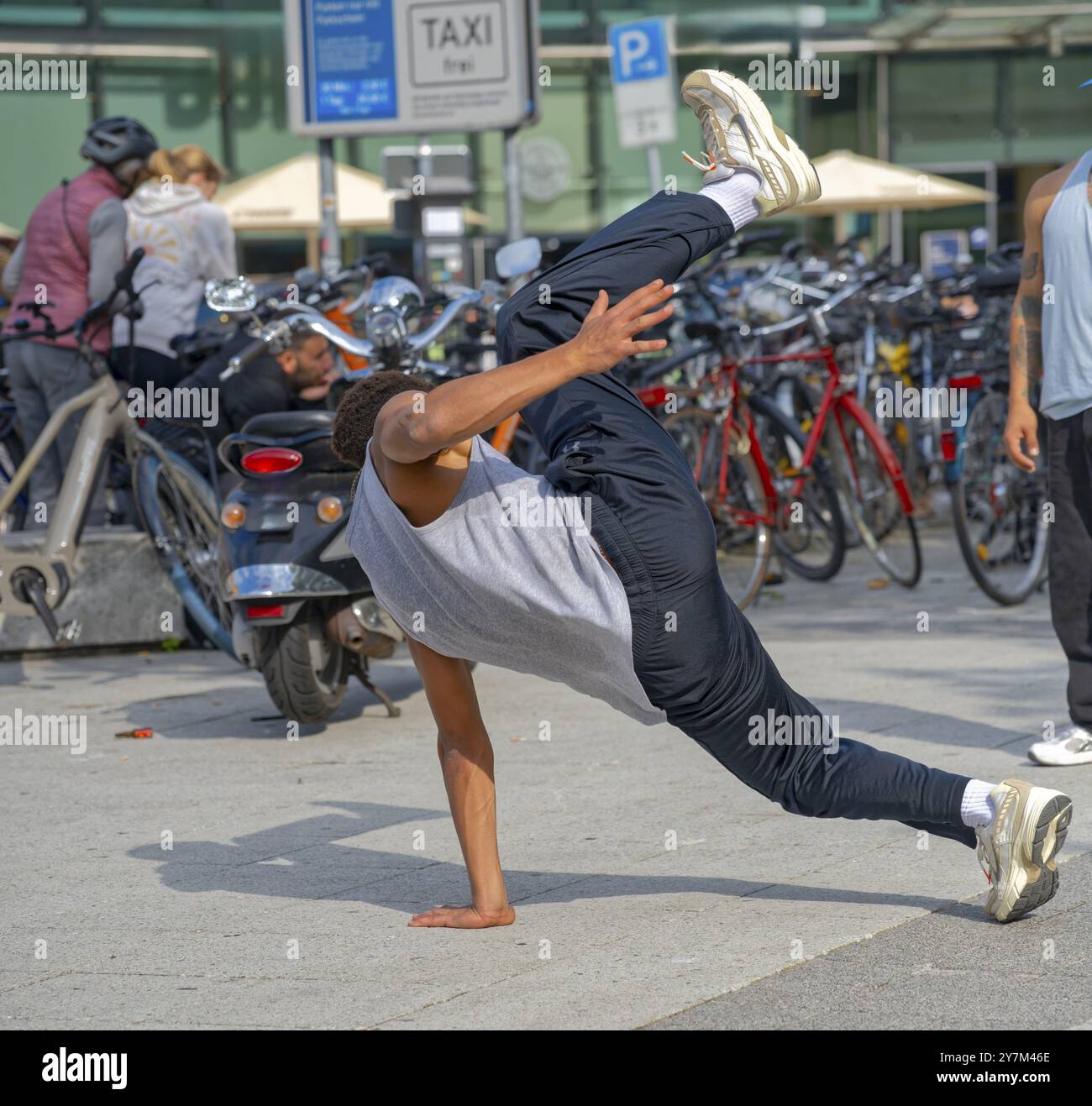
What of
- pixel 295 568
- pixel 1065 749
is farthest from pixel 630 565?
pixel 295 568

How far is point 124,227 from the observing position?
28.9 feet

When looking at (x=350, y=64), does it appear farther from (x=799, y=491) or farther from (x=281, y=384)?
(x=281, y=384)

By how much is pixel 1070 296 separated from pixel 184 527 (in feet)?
12.3

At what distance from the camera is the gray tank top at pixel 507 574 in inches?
155

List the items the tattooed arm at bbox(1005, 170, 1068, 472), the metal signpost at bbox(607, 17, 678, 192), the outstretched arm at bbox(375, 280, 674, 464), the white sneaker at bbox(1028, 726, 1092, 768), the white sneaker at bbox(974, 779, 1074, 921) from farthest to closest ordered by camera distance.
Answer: the metal signpost at bbox(607, 17, 678, 192) → the tattooed arm at bbox(1005, 170, 1068, 472) → the white sneaker at bbox(1028, 726, 1092, 768) → the white sneaker at bbox(974, 779, 1074, 921) → the outstretched arm at bbox(375, 280, 674, 464)

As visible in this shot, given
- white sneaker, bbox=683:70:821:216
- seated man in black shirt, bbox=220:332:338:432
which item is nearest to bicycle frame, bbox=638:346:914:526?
seated man in black shirt, bbox=220:332:338:432

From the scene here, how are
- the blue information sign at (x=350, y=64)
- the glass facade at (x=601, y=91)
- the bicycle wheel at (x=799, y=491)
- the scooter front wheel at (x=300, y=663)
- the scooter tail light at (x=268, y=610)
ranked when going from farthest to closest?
the glass facade at (x=601, y=91) → the blue information sign at (x=350, y=64) → the bicycle wheel at (x=799, y=491) → the scooter front wheel at (x=300, y=663) → the scooter tail light at (x=268, y=610)

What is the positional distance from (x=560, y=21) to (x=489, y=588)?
834 inches

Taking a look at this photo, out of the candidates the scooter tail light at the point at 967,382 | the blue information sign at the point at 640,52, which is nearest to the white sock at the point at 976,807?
the scooter tail light at the point at 967,382

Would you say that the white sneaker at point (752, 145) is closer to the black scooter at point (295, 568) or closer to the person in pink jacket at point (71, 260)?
the black scooter at point (295, 568)

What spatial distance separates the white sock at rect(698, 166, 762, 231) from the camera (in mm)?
4199

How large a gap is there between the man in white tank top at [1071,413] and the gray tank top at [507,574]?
7.76 ft

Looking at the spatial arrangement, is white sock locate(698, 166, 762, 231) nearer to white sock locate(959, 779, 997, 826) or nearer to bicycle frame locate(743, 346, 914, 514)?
white sock locate(959, 779, 997, 826)

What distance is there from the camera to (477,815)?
14.1 ft
